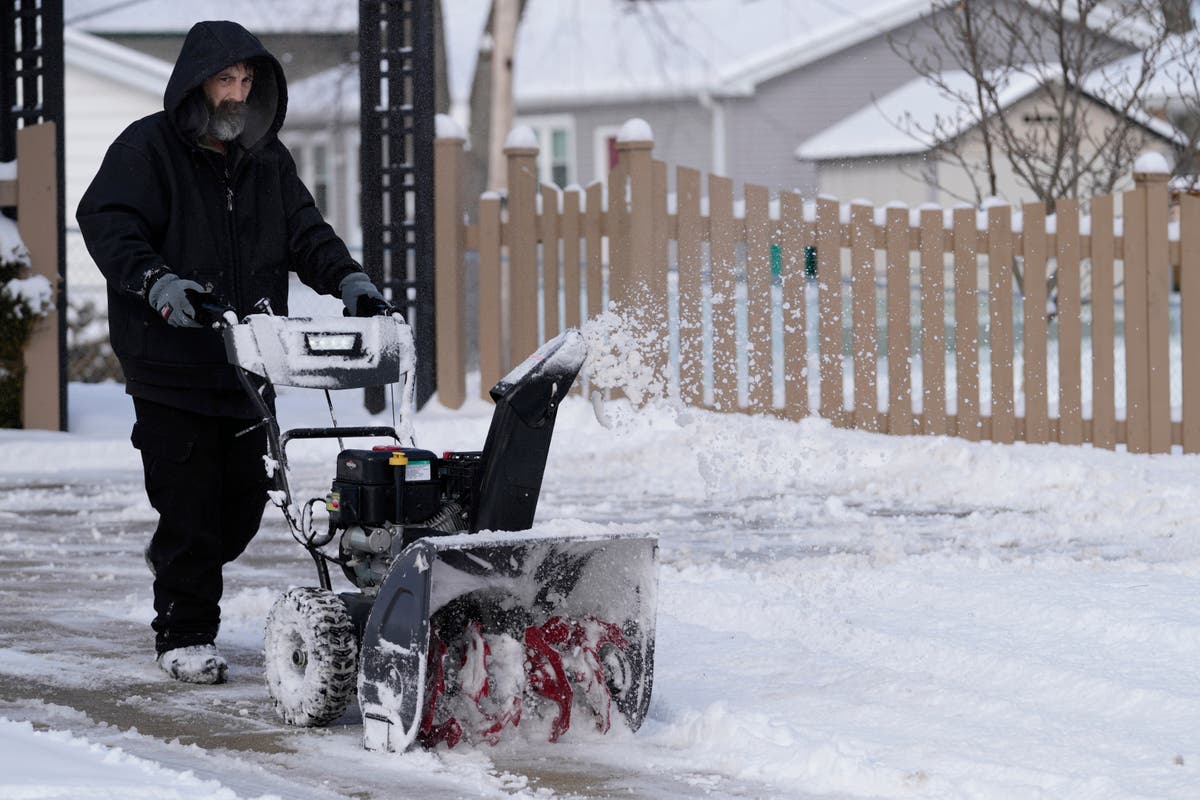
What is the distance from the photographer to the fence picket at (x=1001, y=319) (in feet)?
33.7

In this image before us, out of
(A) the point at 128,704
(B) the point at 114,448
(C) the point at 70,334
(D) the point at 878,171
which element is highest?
(D) the point at 878,171

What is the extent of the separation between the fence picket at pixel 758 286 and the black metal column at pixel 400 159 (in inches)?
94.2

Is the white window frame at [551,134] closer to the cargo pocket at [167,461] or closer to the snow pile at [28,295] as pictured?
the snow pile at [28,295]

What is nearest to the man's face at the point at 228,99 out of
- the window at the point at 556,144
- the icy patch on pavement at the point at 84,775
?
the icy patch on pavement at the point at 84,775

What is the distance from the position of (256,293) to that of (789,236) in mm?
5973

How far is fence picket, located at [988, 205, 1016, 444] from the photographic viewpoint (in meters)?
10.3

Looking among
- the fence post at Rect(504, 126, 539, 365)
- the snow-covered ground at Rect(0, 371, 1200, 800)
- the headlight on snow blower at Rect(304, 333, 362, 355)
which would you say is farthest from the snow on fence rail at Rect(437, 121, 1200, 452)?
the headlight on snow blower at Rect(304, 333, 362, 355)

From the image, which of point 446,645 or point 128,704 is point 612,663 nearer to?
point 446,645

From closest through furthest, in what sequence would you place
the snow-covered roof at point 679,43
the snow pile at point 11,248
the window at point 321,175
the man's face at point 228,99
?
the man's face at point 228,99 < the snow pile at point 11,248 < the snow-covered roof at point 679,43 < the window at point 321,175

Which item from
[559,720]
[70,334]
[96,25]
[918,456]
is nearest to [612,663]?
[559,720]

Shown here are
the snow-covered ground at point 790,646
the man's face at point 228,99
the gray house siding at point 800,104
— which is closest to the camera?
the snow-covered ground at point 790,646

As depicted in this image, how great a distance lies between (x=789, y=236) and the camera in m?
10.5

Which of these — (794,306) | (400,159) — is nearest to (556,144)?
(400,159)

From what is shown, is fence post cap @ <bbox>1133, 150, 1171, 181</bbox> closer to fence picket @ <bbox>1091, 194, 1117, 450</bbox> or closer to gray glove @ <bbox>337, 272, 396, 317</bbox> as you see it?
fence picket @ <bbox>1091, 194, 1117, 450</bbox>
